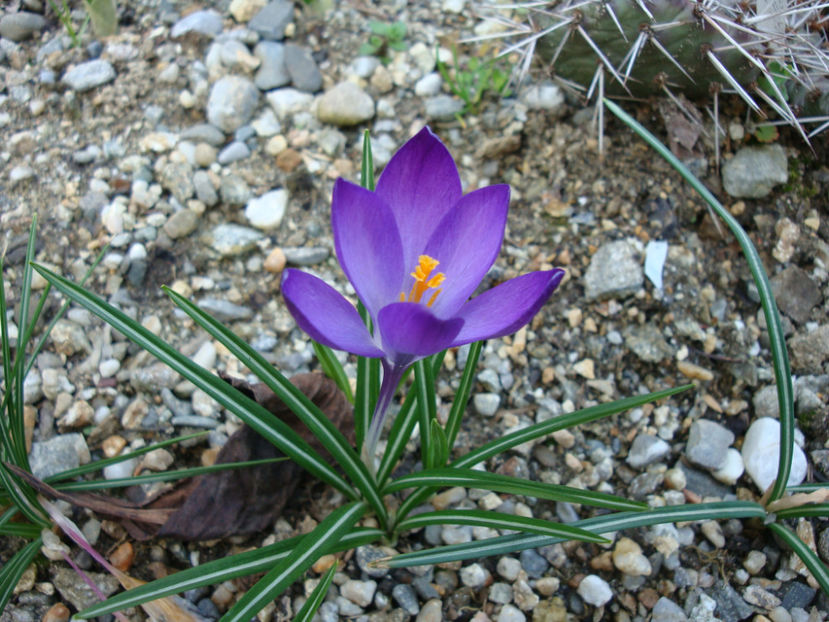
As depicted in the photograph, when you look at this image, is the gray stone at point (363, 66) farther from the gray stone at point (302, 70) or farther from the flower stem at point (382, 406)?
the flower stem at point (382, 406)

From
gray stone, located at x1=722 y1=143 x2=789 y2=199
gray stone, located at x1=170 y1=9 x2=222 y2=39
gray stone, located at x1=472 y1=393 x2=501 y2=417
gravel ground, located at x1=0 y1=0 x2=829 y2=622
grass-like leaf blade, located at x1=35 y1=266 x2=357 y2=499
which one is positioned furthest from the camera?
gray stone, located at x1=170 y1=9 x2=222 y2=39

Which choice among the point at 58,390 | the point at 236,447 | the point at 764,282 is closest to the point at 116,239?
the point at 58,390

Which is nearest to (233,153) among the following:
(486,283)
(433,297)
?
(486,283)

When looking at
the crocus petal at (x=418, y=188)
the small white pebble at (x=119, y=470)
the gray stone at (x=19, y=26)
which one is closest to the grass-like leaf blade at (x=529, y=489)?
the crocus petal at (x=418, y=188)

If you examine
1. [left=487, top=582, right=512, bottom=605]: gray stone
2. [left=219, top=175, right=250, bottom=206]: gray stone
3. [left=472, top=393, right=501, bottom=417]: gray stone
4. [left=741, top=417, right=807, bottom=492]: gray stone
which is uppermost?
[left=219, top=175, right=250, bottom=206]: gray stone

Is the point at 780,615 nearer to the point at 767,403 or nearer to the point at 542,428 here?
the point at 767,403

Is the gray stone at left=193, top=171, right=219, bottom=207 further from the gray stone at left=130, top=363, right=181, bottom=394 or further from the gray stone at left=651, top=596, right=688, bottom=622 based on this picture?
the gray stone at left=651, top=596, right=688, bottom=622

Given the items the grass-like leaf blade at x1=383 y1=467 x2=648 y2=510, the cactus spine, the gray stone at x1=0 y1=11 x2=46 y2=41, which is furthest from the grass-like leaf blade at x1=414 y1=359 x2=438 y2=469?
the gray stone at x1=0 y1=11 x2=46 y2=41

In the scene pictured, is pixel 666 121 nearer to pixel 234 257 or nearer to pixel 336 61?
pixel 336 61
